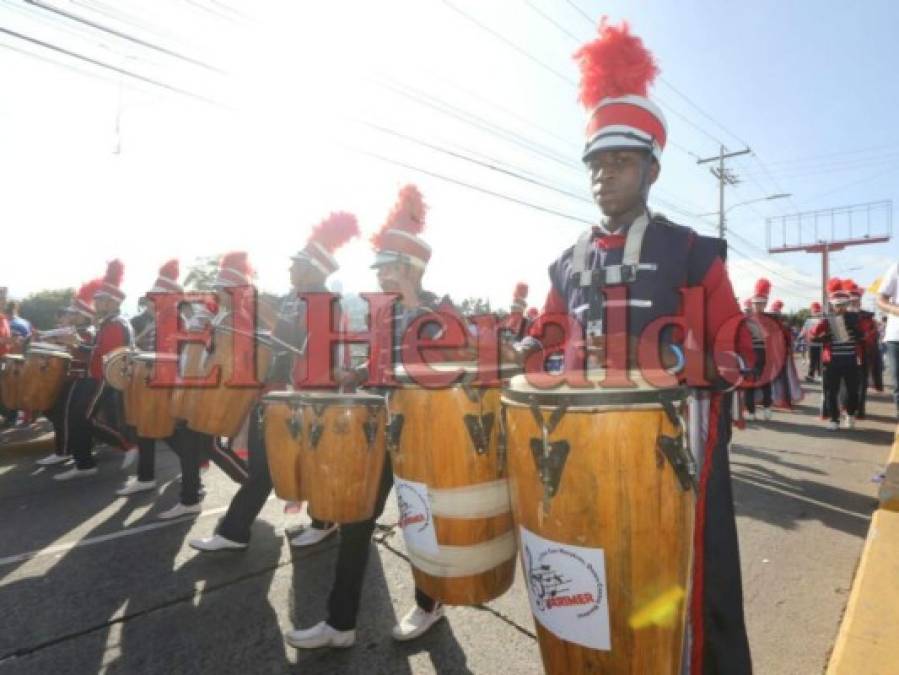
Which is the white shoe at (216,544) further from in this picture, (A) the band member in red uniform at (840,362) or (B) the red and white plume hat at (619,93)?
(A) the band member in red uniform at (840,362)

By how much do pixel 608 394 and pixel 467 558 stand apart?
94 cm

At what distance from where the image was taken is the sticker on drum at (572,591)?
140 cm

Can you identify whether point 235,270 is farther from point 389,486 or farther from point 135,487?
point 389,486

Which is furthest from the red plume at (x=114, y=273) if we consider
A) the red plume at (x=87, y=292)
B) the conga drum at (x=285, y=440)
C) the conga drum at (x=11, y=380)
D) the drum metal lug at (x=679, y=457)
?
the drum metal lug at (x=679, y=457)

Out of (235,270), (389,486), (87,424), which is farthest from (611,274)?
(87,424)

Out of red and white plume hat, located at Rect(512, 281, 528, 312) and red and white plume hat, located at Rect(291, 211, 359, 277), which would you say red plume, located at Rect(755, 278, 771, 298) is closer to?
red and white plume hat, located at Rect(512, 281, 528, 312)

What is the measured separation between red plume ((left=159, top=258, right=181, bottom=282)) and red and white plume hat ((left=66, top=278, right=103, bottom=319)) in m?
0.88

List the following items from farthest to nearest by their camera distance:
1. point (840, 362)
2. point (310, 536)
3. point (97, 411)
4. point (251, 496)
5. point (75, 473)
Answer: point (840, 362), point (97, 411), point (75, 473), point (310, 536), point (251, 496)

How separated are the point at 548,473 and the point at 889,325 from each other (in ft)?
18.0

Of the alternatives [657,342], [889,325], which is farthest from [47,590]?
[889,325]

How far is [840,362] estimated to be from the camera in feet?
26.0

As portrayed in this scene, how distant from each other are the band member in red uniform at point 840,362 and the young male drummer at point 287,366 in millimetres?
7290

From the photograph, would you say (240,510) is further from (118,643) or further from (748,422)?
(748,422)

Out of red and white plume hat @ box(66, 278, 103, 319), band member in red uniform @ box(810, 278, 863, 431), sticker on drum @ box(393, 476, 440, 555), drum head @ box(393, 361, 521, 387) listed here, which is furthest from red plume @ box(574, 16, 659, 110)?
red and white plume hat @ box(66, 278, 103, 319)
